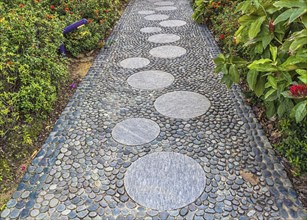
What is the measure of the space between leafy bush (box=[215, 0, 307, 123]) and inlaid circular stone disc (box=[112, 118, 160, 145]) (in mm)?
764

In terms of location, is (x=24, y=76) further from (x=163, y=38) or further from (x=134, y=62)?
(x=163, y=38)

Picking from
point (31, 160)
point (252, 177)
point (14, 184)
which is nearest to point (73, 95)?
point (31, 160)

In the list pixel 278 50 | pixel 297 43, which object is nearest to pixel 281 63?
pixel 278 50

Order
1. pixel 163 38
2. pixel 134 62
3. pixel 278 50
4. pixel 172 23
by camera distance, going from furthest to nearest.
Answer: pixel 172 23 < pixel 163 38 < pixel 134 62 < pixel 278 50

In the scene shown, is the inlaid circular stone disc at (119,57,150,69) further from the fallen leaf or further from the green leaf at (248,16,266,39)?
the fallen leaf

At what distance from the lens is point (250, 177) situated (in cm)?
170

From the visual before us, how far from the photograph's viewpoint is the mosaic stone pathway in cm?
153

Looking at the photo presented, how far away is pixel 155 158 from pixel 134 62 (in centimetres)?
178

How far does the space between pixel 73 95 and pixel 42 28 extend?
74cm

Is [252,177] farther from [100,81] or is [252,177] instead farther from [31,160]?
[100,81]

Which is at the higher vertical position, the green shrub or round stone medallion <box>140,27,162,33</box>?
the green shrub

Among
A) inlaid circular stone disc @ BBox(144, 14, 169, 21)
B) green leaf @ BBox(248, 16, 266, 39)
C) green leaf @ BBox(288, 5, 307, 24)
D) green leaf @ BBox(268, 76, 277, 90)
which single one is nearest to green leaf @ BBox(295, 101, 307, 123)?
green leaf @ BBox(268, 76, 277, 90)

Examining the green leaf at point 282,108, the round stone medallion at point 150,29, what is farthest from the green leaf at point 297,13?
the round stone medallion at point 150,29

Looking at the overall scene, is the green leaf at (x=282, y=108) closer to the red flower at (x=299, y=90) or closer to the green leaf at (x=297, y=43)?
the red flower at (x=299, y=90)
